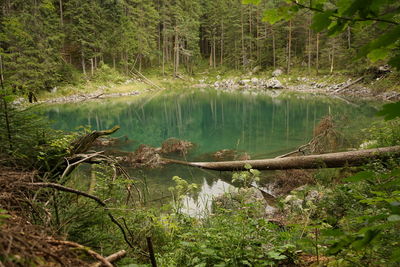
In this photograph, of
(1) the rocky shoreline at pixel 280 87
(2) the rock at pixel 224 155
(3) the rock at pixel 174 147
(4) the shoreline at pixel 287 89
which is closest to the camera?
(2) the rock at pixel 224 155

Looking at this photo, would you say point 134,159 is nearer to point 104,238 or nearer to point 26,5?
point 104,238

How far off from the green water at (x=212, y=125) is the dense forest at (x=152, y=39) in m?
11.0

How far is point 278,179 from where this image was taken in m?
8.36

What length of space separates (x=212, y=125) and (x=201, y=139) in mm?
4105

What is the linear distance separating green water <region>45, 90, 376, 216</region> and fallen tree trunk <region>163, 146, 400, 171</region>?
693 millimetres

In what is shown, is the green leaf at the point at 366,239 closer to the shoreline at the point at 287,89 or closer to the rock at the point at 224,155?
the rock at the point at 224,155

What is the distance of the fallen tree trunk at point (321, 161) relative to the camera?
5943mm

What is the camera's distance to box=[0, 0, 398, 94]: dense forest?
3055cm

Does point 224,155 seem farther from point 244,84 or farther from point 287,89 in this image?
point 244,84

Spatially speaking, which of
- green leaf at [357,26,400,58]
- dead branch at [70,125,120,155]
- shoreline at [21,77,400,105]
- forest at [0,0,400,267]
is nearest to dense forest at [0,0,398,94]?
forest at [0,0,400,267]

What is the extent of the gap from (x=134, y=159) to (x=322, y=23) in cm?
1029

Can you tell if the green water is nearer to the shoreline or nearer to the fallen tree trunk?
the fallen tree trunk

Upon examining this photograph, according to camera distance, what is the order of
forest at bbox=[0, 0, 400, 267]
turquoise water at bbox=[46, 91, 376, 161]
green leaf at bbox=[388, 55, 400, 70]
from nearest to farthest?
green leaf at bbox=[388, 55, 400, 70]
forest at bbox=[0, 0, 400, 267]
turquoise water at bbox=[46, 91, 376, 161]

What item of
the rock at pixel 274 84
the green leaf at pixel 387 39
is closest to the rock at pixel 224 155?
the green leaf at pixel 387 39
